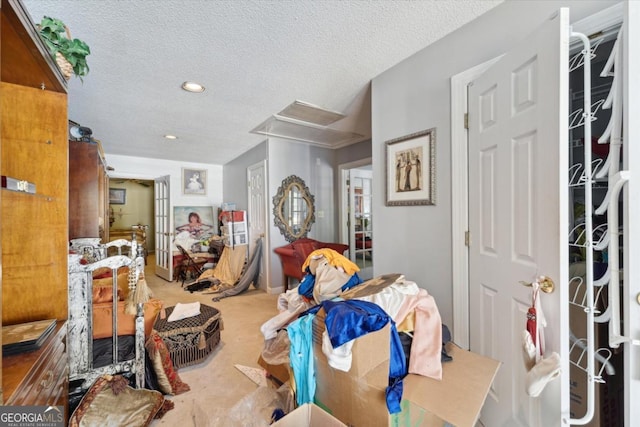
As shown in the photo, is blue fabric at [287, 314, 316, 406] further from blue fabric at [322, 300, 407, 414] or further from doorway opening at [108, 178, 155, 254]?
doorway opening at [108, 178, 155, 254]

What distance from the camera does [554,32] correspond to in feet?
3.21

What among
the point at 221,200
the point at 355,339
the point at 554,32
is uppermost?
the point at 554,32

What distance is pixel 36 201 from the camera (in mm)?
1126

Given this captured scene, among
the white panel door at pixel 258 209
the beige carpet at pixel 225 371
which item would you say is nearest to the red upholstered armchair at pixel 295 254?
the white panel door at pixel 258 209

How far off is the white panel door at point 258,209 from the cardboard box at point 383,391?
3017 mm

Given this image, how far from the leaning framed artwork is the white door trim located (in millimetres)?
153

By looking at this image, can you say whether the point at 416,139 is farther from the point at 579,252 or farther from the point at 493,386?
the point at 493,386

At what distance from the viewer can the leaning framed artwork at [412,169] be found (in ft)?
5.87

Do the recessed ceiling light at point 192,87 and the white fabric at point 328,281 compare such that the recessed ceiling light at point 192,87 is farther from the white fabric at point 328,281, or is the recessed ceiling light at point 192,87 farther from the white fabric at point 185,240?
the white fabric at point 185,240

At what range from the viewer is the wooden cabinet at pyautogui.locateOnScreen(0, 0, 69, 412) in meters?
1.06

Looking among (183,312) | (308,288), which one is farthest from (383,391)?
(183,312)

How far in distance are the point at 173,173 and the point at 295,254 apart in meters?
3.51

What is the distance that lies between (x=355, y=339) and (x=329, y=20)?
5.73 ft

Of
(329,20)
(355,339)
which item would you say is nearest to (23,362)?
(355,339)
